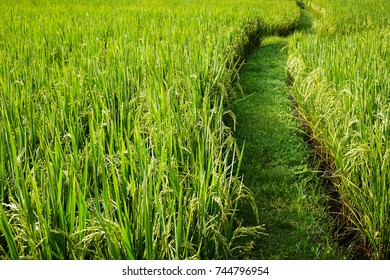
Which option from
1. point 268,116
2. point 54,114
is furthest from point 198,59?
point 54,114

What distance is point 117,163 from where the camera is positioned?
173cm

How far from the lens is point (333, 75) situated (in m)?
3.14

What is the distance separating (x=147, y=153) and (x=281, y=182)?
1334 millimetres

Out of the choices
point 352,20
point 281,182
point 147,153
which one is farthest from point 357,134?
point 352,20

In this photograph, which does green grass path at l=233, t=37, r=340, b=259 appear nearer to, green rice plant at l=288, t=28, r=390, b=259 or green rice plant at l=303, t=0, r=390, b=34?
green rice plant at l=288, t=28, r=390, b=259

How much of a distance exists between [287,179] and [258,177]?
18cm

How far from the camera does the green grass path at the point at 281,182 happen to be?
212cm

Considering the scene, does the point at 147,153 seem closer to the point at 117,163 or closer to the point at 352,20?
the point at 117,163

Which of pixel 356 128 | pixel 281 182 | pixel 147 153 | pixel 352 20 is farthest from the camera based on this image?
pixel 352 20

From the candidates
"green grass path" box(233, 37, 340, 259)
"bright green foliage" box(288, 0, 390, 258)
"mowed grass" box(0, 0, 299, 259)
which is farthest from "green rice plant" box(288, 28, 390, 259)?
"mowed grass" box(0, 0, 299, 259)

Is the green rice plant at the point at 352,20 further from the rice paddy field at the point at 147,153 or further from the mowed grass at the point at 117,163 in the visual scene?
the mowed grass at the point at 117,163

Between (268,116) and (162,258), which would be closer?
(162,258)

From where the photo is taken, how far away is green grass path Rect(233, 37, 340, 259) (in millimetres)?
2115

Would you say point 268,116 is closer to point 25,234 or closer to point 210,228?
point 210,228
